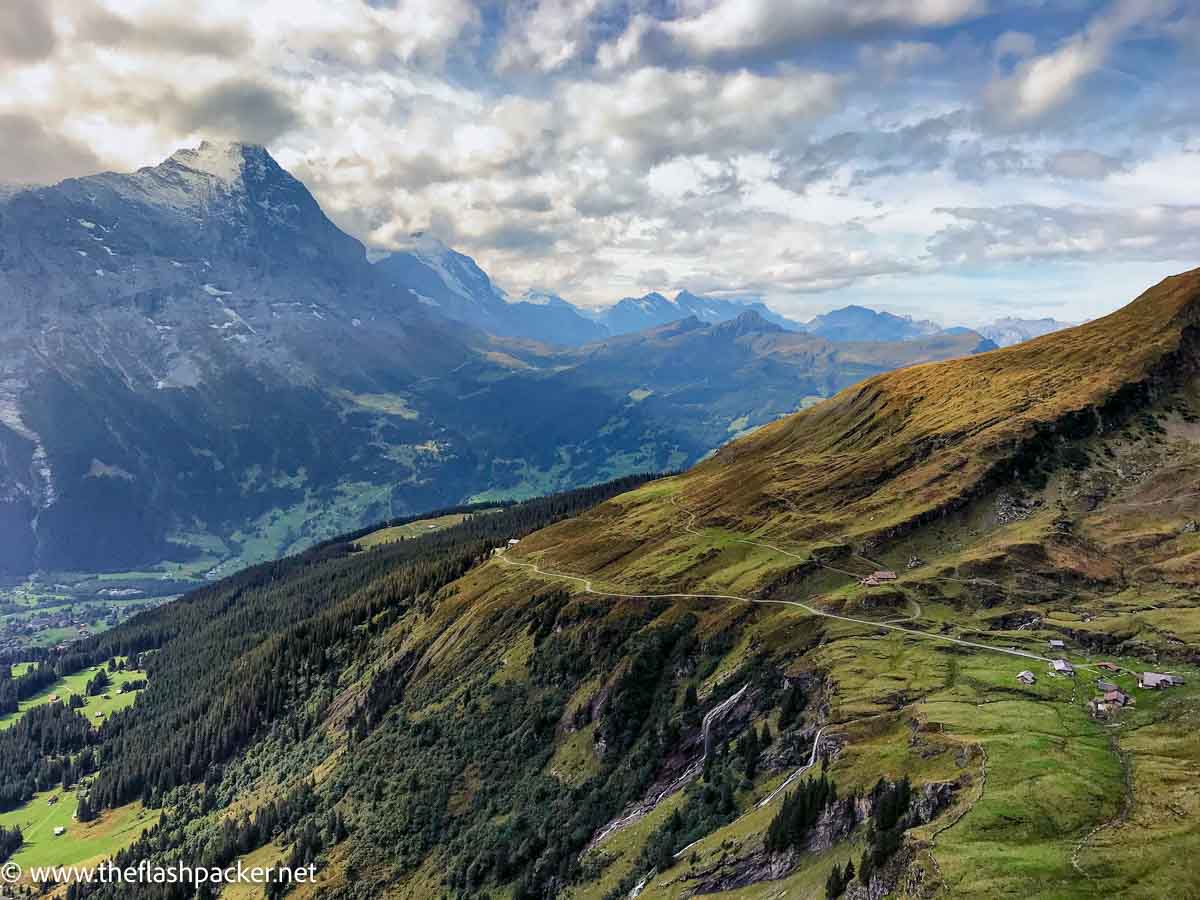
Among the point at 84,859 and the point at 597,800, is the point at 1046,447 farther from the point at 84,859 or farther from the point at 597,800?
the point at 84,859

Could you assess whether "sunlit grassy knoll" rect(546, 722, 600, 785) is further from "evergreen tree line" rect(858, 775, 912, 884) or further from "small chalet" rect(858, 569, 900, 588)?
"evergreen tree line" rect(858, 775, 912, 884)

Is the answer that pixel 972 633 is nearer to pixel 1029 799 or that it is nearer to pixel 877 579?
pixel 877 579

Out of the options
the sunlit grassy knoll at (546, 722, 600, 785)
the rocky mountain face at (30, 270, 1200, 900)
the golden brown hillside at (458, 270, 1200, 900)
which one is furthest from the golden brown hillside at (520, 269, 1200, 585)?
the sunlit grassy knoll at (546, 722, 600, 785)

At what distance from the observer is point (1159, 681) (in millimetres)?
88438

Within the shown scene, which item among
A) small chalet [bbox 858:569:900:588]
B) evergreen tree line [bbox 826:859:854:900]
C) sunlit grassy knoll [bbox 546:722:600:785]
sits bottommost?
sunlit grassy knoll [bbox 546:722:600:785]

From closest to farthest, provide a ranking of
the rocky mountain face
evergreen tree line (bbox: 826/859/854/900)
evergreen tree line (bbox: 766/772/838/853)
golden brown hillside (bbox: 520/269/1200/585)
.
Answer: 1. evergreen tree line (bbox: 826/859/854/900)
2. the rocky mountain face
3. evergreen tree line (bbox: 766/772/838/853)
4. golden brown hillside (bbox: 520/269/1200/585)

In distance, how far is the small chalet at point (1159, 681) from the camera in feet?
289

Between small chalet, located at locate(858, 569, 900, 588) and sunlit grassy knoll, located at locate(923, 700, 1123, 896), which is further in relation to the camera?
small chalet, located at locate(858, 569, 900, 588)

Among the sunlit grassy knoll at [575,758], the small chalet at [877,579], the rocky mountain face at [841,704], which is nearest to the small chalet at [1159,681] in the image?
the rocky mountain face at [841,704]

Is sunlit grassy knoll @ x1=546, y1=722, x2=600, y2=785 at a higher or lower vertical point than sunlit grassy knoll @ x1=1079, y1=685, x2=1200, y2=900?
lower

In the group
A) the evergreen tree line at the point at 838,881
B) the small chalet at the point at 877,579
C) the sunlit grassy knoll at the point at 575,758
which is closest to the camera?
the evergreen tree line at the point at 838,881

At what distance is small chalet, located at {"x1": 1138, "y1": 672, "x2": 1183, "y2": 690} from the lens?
88.1 meters

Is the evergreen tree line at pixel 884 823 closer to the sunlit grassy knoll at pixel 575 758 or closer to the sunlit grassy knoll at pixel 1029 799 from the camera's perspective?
the sunlit grassy knoll at pixel 1029 799

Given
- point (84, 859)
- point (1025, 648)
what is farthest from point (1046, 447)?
point (84, 859)
